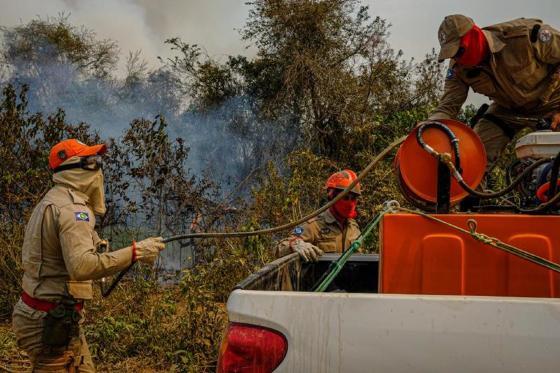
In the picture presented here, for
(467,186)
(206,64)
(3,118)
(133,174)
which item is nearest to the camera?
(467,186)

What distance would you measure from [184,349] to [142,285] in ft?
3.91

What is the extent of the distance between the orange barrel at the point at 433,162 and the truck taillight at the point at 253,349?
1.16m

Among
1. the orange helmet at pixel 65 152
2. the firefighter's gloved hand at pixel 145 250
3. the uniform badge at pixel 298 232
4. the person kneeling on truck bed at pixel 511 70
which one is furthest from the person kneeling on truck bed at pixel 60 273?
the person kneeling on truck bed at pixel 511 70

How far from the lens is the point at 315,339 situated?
1.67 m

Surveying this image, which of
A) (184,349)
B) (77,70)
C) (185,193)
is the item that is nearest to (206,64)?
(77,70)

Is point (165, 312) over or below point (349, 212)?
below

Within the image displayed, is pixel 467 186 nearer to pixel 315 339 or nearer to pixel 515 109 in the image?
pixel 315 339

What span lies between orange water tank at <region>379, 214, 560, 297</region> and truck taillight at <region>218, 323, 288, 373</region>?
808mm

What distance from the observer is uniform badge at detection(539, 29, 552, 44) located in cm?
413

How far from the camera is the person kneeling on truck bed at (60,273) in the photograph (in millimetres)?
3436

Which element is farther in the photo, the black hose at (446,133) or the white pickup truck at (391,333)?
the black hose at (446,133)

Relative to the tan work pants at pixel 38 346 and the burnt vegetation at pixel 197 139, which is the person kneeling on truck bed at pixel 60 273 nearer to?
the tan work pants at pixel 38 346

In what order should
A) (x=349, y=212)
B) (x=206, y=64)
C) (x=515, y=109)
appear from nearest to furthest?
(x=515, y=109)
(x=349, y=212)
(x=206, y=64)

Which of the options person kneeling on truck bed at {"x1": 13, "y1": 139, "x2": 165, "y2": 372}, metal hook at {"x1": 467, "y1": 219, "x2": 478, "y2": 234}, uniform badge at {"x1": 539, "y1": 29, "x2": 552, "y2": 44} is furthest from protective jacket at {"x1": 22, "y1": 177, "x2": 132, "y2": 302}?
uniform badge at {"x1": 539, "y1": 29, "x2": 552, "y2": 44}
